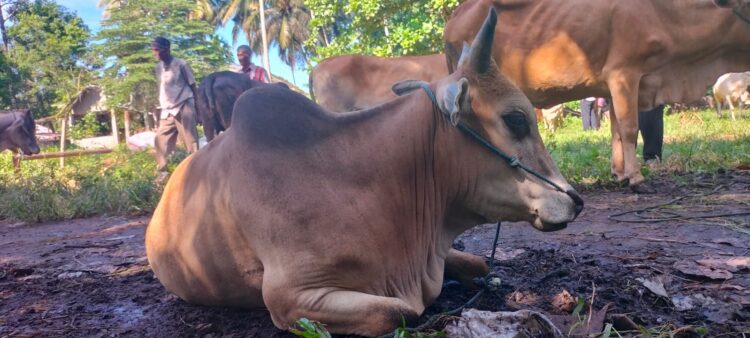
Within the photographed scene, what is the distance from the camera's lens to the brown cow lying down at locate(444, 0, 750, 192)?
19.1ft

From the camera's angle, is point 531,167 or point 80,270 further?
point 80,270

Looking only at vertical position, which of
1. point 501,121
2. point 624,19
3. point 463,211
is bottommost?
point 463,211

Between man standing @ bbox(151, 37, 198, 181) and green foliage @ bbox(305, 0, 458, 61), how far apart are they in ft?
17.5

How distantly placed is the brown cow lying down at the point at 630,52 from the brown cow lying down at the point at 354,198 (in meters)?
3.34

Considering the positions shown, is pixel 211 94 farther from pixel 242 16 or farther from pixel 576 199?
pixel 242 16

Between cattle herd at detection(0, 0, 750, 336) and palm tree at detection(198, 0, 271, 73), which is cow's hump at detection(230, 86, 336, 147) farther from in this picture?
palm tree at detection(198, 0, 271, 73)

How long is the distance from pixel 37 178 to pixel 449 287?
6.86 meters

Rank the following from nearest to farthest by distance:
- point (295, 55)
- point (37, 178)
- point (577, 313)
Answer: point (577, 313)
point (37, 178)
point (295, 55)

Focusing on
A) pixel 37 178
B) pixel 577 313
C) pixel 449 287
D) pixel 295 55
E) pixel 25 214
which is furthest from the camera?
pixel 295 55

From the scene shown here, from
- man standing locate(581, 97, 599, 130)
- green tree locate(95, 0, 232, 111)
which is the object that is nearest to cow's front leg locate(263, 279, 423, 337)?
man standing locate(581, 97, 599, 130)

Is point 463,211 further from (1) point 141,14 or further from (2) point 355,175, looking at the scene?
(1) point 141,14

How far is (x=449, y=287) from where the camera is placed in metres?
3.17

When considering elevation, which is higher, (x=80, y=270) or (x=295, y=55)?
(x=295, y=55)

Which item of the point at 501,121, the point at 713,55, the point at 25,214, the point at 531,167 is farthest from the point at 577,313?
the point at 25,214
